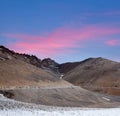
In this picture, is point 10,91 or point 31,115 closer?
point 31,115

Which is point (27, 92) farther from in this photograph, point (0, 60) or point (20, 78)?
point (0, 60)

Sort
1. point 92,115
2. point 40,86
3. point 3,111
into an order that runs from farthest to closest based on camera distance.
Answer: point 40,86, point 92,115, point 3,111

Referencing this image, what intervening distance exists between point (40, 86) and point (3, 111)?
43557 mm

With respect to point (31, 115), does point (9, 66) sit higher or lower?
higher

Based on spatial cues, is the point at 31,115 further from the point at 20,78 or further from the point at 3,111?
the point at 20,78

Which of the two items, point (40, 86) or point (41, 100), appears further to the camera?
point (40, 86)

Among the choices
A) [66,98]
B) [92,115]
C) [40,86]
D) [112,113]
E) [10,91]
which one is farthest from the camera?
[40,86]

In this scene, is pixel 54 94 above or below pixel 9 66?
below

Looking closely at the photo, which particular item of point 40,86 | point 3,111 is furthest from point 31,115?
point 40,86

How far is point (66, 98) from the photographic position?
72750 millimetres

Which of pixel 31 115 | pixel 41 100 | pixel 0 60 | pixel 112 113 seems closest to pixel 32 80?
pixel 0 60

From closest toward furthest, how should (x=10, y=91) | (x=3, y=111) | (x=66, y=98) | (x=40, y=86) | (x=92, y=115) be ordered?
Result: (x=3, y=111), (x=92, y=115), (x=10, y=91), (x=66, y=98), (x=40, y=86)

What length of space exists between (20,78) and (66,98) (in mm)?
11470

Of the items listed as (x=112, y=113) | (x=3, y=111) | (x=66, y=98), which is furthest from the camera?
(x=66, y=98)
